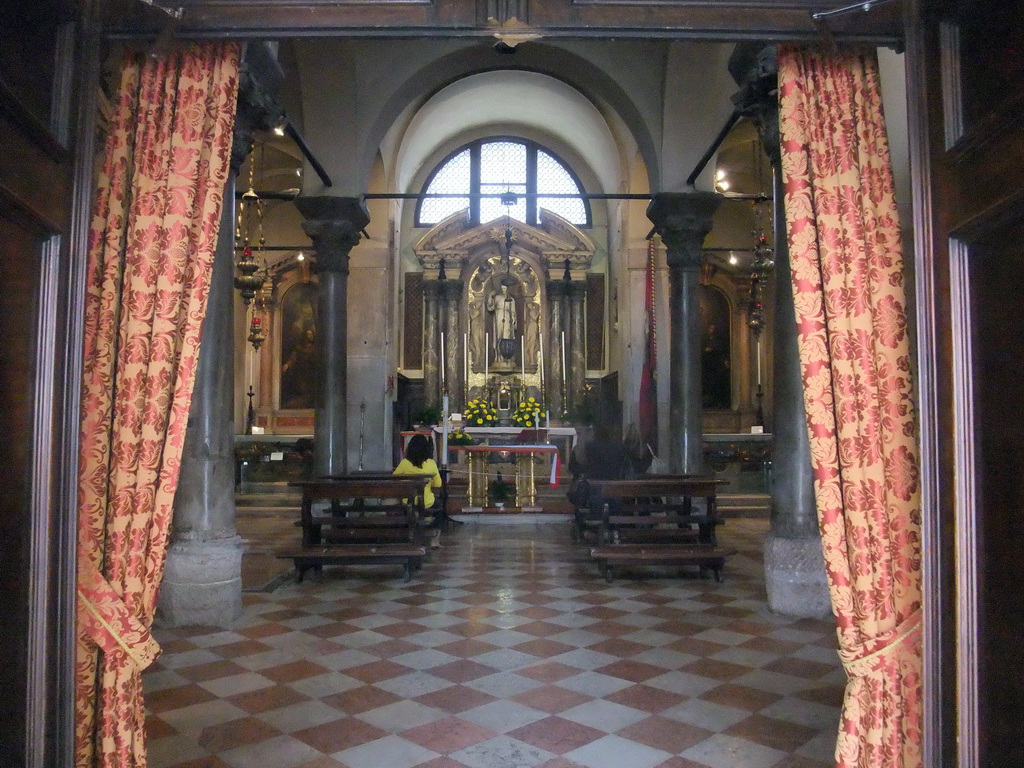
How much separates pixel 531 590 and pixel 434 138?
45.5ft

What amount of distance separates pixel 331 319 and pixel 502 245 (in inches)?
348

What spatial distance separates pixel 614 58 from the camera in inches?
397

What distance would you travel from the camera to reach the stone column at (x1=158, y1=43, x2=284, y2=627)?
5.50 metres

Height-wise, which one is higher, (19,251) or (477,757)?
(19,251)

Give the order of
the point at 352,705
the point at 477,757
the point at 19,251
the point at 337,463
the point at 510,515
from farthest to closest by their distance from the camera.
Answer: the point at 510,515, the point at 337,463, the point at 352,705, the point at 477,757, the point at 19,251

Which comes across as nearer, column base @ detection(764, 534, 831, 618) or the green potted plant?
column base @ detection(764, 534, 831, 618)

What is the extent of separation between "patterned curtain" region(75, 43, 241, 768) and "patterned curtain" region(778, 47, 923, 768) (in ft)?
7.02

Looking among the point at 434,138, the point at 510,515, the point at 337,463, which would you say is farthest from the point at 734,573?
the point at 434,138

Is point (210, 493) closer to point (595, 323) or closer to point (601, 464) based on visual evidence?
point (601, 464)

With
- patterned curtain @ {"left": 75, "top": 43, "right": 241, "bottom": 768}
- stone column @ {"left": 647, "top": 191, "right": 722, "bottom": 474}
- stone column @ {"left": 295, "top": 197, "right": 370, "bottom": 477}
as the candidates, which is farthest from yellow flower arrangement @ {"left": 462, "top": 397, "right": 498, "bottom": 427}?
patterned curtain @ {"left": 75, "top": 43, "right": 241, "bottom": 768}

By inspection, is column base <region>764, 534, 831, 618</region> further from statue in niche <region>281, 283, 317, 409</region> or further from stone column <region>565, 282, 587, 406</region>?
statue in niche <region>281, 283, 317, 409</region>

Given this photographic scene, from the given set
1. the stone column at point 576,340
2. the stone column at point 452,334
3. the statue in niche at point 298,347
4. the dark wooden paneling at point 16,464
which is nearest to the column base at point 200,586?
the dark wooden paneling at point 16,464

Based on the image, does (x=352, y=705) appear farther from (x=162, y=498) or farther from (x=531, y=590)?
(x=531, y=590)

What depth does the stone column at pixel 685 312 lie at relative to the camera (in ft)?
32.0
